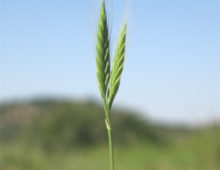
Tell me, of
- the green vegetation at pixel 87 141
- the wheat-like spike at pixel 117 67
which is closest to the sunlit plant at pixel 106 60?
the wheat-like spike at pixel 117 67

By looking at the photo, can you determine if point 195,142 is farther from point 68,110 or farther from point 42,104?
point 42,104

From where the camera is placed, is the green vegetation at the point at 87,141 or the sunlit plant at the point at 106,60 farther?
the green vegetation at the point at 87,141

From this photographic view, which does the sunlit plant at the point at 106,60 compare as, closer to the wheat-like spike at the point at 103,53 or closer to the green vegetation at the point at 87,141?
the wheat-like spike at the point at 103,53

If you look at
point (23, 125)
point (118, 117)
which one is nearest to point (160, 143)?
point (118, 117)

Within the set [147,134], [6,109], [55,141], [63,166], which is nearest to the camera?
[63,166]

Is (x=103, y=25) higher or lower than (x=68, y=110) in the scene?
higher

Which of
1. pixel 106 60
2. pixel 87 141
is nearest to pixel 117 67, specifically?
pixel 106 60
